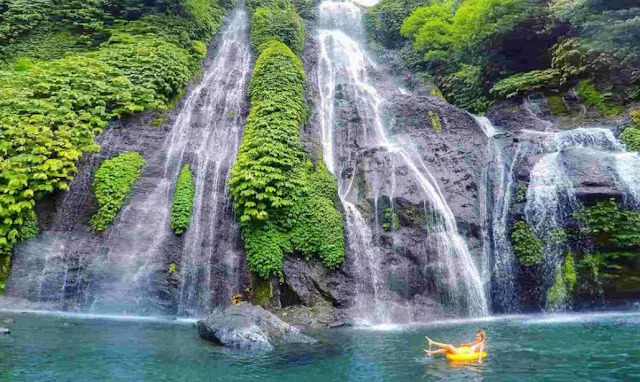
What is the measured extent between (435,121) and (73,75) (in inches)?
650

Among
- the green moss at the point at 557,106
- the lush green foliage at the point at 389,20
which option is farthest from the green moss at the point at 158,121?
the lush green foliage at the point at 389,20

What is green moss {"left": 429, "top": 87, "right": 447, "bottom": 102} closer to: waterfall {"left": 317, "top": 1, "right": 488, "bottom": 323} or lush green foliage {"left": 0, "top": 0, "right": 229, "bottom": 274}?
waterfall {"left": 317, "top": 1, "right": 488, "bottom": 323}

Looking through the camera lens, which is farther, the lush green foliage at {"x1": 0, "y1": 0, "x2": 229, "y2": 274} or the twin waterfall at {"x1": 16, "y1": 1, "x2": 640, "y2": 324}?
the lush green foliage at {"x1": 0, "y1": 0, "x2": 229, "y2": 274}

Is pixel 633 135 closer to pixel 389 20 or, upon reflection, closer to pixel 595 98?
pixel 595 98

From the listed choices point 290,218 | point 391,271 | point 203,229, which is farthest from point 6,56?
point 391,271

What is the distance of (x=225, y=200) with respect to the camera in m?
19.0

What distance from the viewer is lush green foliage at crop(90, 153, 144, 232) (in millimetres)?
17953

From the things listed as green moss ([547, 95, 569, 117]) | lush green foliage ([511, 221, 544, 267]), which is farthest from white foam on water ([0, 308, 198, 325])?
green moss ([547, 95, 569, 117])

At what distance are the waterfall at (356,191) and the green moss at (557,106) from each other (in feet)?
25.0

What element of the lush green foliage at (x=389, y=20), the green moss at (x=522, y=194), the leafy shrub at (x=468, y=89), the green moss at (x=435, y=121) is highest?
the lush green foliage at (x=389, y=20)

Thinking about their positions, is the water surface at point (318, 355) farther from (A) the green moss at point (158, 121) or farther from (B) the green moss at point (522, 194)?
(A) the green moss at point (158, 121)

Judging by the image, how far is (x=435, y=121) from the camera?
23906 mm

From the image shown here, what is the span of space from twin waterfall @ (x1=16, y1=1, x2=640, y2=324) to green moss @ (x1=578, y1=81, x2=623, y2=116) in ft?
7.75

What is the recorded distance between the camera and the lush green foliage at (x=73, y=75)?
1789 centimetres
